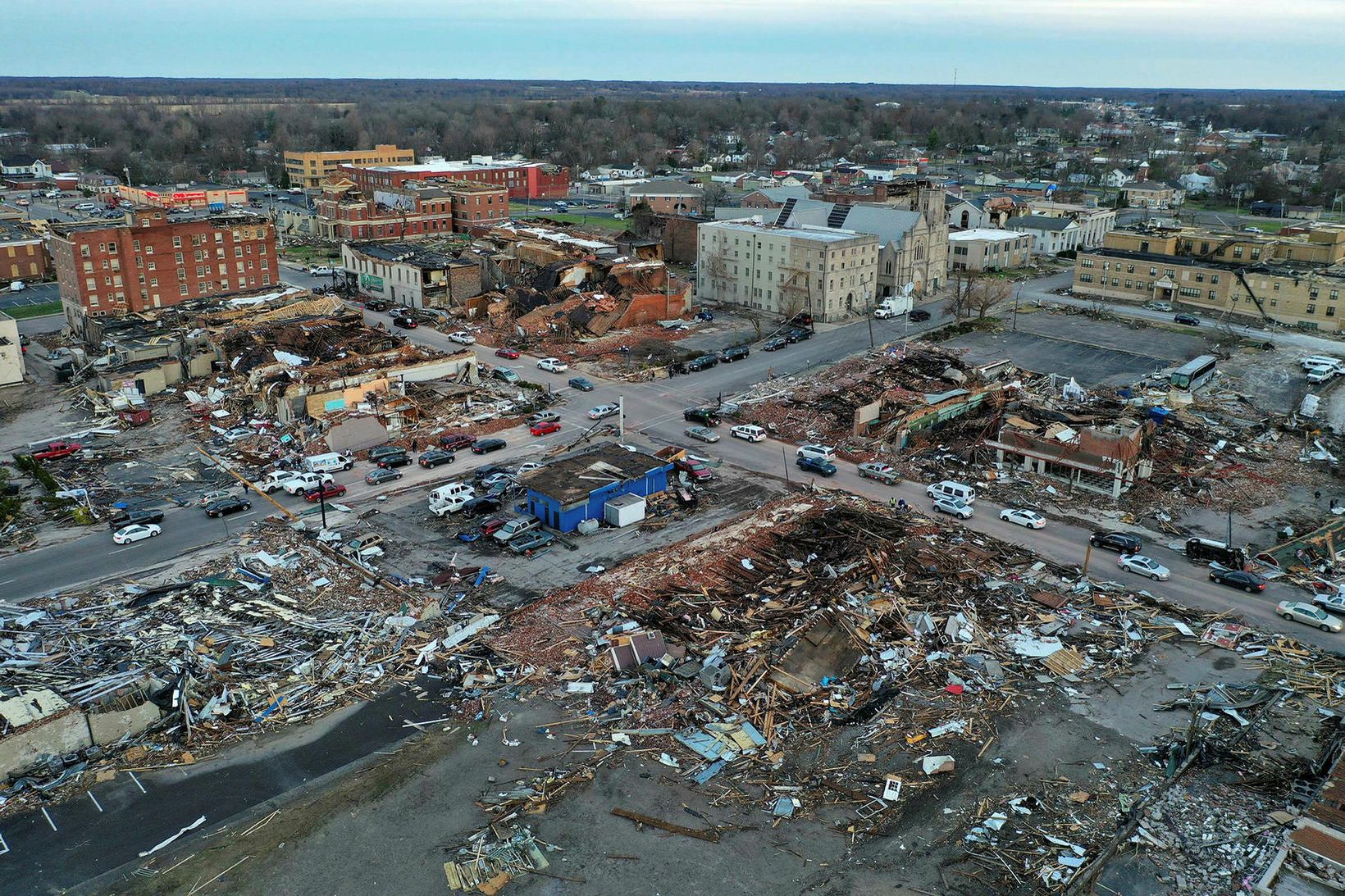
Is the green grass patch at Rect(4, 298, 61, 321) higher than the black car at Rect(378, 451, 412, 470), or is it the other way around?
the green grass patch at Rect(4, 298, 61, 321)

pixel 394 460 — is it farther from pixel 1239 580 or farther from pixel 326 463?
pixel 1239 580

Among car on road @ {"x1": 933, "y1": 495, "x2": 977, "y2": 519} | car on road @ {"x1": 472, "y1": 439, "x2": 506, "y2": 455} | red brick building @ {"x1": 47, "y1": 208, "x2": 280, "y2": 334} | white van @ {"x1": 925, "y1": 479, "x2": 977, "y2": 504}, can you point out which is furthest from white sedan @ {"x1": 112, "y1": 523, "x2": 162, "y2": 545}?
red brick building @ {"x1": 47, "y1": 208, "x2": 280, "y2": 334}

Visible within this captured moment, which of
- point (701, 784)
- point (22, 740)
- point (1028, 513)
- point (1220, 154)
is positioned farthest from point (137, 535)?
point (1220, 154)

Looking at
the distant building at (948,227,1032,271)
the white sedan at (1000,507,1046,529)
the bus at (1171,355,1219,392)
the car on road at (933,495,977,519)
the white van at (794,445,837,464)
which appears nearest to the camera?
the white sedan at (1000,507,1046,529)

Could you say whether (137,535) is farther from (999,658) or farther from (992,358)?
(992,358)

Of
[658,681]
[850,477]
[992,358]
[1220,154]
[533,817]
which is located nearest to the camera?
[533,817]

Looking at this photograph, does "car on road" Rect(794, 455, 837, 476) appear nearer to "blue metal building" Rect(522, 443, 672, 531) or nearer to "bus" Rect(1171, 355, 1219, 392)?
"blue metal building" Rect(522, 443, 672, 531)

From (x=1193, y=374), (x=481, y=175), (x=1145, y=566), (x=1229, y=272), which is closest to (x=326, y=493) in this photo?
(x=1145, y=566)

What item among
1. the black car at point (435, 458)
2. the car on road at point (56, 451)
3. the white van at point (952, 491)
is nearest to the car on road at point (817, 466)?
the white van at point (952, 491)
